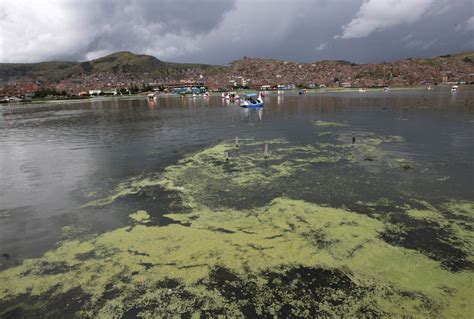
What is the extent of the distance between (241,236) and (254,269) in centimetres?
272

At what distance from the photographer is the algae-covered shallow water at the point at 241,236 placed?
1034 cm

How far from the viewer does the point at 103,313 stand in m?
9.97

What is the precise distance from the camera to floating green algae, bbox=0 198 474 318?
395 inches

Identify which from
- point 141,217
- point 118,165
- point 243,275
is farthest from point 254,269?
point 118,165

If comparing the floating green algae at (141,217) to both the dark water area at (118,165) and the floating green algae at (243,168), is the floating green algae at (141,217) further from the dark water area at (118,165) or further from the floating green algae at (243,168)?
the floating green algae at (243,168)

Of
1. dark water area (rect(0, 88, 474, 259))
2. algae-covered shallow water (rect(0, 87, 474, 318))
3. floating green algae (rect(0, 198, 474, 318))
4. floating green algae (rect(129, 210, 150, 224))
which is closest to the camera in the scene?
floating green algae (rect(0, 198, 474, 318))

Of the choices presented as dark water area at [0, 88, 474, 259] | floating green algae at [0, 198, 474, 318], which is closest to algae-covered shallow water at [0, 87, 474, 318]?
floating green algae at [0, 198, 474, 318]

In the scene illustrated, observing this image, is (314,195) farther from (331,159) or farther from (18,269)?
(18,269)

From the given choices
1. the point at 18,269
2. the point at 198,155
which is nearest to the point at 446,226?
the point at 18,269

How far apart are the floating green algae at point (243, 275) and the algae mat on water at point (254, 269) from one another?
0.04m

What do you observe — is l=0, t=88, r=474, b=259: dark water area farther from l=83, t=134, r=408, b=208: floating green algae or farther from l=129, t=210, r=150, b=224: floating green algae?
l=83, t=134, r=408, b=208: floating green algae

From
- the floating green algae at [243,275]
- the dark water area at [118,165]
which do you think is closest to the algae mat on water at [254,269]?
the floating green algae at [243,275]

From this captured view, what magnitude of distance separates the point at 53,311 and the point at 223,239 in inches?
284

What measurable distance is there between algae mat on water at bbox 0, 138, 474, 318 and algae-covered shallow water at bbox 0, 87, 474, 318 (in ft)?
0.19
